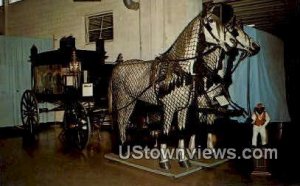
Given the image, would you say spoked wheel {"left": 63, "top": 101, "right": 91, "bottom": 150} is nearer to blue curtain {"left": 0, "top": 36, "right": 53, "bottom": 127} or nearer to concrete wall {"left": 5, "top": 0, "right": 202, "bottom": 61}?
concrete wall {"left": 5, "top": 0, "right": 202, "bottom": 61}

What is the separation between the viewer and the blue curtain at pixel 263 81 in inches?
142

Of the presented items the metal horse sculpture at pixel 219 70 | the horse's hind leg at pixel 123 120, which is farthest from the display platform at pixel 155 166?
the metal horse sculpture at pixel 219 70

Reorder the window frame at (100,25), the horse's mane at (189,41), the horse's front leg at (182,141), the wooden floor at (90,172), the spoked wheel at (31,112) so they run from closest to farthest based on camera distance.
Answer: the wooden floor at (90,172) → the horse's mane at (189,41) → the horse's front leg at (182,141) → the spoked wheel at (31,112) → the window frame at (100,25)

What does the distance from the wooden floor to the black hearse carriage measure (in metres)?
0.40

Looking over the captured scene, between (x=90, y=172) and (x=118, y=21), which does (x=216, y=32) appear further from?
(x=118, y=21)

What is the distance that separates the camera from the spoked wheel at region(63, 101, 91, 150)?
364cm

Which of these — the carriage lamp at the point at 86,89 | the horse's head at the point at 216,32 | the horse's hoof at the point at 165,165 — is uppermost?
the horse's head at the point at 216,32

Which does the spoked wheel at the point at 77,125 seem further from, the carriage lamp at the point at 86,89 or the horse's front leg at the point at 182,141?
the horse's front leg at the point at 182,141

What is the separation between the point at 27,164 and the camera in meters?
3.00

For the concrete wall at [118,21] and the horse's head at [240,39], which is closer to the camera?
the horse's head at [240,39]

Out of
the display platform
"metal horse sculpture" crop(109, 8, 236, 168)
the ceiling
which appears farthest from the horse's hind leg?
the ceiling

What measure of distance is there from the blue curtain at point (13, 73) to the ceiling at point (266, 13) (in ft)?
10.9

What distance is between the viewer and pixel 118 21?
4.62 meters

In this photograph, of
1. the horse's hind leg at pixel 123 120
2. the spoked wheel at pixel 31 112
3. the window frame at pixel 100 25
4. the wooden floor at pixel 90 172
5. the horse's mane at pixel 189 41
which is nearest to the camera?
the wooden floor at pixel 90 172
